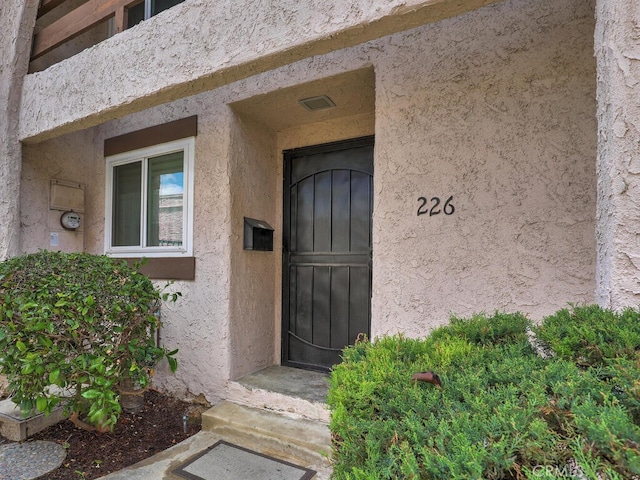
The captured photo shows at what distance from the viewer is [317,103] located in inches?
140

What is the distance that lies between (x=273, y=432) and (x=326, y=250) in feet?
6.04

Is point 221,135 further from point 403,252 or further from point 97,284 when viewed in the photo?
point 403,252

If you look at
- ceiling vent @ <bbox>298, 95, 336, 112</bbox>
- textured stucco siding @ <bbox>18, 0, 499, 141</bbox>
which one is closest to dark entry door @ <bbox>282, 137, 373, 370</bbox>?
ceiling vent @ <bbox>298, 95, 336, 112</bbox>

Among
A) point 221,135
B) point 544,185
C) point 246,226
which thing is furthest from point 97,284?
point 544,185

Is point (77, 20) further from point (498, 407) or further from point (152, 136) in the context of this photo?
point (498, 407)

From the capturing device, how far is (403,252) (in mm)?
2748

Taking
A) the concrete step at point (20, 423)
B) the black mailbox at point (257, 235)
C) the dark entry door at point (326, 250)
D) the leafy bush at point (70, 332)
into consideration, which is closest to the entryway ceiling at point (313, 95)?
the dark entry door at point (326, 250)

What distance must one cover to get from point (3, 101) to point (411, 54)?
448 centimetres

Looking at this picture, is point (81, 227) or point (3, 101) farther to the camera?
point (81, 227)

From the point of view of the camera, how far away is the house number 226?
2.62m

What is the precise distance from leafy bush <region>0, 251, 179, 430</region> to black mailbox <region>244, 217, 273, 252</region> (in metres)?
1.17

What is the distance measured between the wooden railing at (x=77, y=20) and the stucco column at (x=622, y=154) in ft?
13.0

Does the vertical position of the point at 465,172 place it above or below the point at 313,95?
below

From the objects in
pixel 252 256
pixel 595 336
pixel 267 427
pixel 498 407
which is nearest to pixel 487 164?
pixel 595 336
